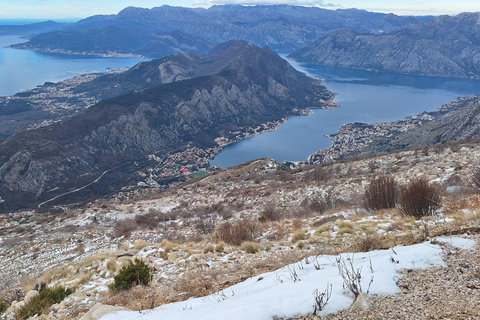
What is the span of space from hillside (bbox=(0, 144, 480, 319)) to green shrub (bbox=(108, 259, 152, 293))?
0.29 m

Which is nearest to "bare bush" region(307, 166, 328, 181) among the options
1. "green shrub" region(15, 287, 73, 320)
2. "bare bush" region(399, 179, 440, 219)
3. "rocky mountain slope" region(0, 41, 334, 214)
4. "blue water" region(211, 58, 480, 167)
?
"bare bush" region(399, 179, 440, 219)

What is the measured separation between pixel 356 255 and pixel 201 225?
33.4 feet

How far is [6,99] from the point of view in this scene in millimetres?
173625

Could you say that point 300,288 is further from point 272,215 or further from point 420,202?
point 272,215

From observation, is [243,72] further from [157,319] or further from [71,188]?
[157,319]

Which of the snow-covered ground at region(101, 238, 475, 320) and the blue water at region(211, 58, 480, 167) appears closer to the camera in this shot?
the snow-covered ground at region(101, 238, 475, 320)

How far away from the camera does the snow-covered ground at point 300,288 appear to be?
3.97 metres

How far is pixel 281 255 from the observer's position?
23.2 feet

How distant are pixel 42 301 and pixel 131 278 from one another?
7.40ft

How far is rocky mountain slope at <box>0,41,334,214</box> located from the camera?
79250mm

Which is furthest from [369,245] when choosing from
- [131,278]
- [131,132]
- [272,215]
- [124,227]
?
[131,132]

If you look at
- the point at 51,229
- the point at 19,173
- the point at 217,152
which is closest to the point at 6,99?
the point at 19,173

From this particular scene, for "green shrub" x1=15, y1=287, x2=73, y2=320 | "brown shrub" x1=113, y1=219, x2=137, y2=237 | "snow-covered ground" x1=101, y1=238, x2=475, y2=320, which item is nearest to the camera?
"snow-covered ground" x1=101, y1=238, x2=475, y2=320

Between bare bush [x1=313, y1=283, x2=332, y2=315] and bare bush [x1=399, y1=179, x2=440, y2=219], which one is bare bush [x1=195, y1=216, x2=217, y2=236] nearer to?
bare bush [x1=399, y1=179, x2=440, y2=219]
